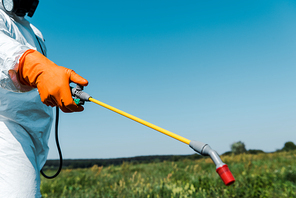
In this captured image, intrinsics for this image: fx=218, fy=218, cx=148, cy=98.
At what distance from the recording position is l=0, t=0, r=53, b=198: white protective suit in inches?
48.5

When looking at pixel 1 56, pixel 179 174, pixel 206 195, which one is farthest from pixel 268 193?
pixel 1 56

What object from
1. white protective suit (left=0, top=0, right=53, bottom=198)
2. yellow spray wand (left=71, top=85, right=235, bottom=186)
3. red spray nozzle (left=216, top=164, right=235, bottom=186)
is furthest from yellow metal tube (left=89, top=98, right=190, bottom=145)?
white protective suit (left=0, top=0, right=53, bottom=198)

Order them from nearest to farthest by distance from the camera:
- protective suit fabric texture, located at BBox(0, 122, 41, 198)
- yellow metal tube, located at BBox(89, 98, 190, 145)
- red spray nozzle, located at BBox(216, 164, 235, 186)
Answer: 1. red spray nozzle, located at BBox(216, 164, 235, 186)
2. yellow metal tube, located at BBox(89, 98, 190, 145)
3. protective suit fabric texture, located at BBox(0, 122, 41, 198)

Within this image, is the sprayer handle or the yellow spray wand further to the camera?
the sprayer handle

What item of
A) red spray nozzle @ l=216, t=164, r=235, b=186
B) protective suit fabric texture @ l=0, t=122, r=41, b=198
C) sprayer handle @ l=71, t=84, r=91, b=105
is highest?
sprayer handle @ l=71, t=84, r=91, b=105

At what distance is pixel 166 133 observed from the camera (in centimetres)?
102

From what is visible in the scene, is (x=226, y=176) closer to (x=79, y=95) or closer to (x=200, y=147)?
(x=200, y=147)

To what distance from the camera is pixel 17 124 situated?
4.63 ft

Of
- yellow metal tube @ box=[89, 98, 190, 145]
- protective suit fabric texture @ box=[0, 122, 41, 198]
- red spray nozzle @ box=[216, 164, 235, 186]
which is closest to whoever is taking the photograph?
red spray nozzle @ box=[216, 164, 235, 186]

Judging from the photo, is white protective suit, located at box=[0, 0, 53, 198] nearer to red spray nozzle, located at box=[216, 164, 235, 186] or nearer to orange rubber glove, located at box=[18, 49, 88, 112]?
orange rubber glove, located at box=[18, 49, 88, 112]

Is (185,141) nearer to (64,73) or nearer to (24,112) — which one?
(64,73)

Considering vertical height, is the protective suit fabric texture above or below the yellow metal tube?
below

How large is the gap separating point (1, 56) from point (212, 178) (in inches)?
146

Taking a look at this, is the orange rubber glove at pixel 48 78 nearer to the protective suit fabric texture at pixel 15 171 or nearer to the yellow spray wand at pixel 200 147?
the yellow spray wand at pixel 200 147
